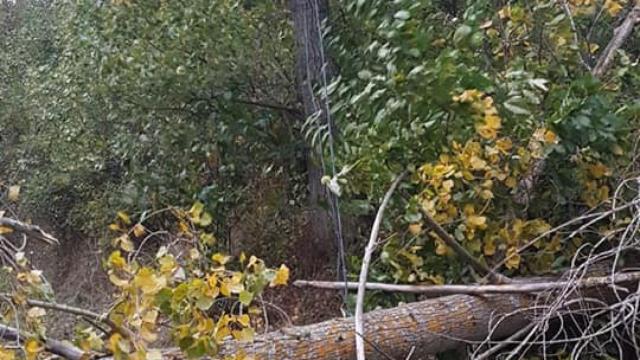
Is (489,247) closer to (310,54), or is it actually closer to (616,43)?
(616,43)

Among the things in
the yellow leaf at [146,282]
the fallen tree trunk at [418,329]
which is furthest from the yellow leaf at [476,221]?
the yellow leaf at [146,282]

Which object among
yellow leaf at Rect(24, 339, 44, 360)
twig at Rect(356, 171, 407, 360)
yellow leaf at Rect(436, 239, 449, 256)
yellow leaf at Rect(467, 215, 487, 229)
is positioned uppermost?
yellow leaf at Rect(24, 339, 44, 360)

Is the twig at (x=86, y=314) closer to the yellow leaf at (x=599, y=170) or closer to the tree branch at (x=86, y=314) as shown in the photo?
the tree branch at (x=86, y=314)

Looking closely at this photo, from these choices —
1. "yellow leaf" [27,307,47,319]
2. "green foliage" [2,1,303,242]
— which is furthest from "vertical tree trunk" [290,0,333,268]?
"yellow leaf" [27,307,47,319]

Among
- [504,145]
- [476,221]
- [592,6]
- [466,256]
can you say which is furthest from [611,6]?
[466,256]

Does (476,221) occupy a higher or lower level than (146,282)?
lower

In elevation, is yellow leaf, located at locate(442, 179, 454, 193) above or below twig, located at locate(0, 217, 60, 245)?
below

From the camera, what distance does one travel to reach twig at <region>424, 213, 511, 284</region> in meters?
2.32

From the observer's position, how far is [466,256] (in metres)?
2.38

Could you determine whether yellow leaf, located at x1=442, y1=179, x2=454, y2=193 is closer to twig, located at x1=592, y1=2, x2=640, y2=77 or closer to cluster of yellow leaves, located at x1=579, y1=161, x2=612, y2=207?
cluster of yellow leaves, located at x1=579, y1=161, x2=612, y2=207

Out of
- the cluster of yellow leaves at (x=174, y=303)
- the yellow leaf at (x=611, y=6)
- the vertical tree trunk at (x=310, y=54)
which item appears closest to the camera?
the cluster of yellow leaves at (x=174, y=303)

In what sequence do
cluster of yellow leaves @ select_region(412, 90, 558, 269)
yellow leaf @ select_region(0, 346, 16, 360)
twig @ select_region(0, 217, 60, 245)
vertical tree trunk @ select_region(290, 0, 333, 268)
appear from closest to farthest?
yellow leaf @ select_region(0, 346, 16, 360), twig @ select_region(0, 217, 60, 245), cluster of yellow leaves @ select_region(412, 90, 558, 269), vertical tree trunk @ select_region(290, 0, 333, 268)

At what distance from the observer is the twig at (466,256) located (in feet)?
7.62

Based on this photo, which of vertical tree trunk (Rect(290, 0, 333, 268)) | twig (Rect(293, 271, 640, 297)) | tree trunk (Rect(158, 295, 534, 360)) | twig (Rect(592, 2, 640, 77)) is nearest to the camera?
tree trunk (Rect(158, 295, 534, 360))
